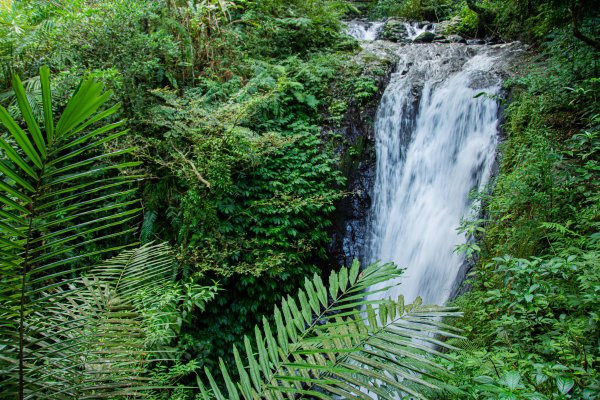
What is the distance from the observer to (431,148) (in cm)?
593

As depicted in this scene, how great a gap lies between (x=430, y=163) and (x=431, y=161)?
0.13 ft

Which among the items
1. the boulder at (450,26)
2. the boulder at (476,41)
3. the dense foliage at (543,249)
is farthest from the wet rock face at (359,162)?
the boulder at (450,26)

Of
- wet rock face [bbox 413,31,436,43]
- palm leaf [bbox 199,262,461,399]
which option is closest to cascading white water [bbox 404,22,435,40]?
wet rock face [bbox 413,31,436,43]

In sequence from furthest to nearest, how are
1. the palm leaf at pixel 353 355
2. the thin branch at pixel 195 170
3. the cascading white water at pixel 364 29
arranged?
the cascading white water at pixel 364 29, the thin branch at pixel 195 170, the palm leaf at pixel 353 355

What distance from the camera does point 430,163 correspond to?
585 cm

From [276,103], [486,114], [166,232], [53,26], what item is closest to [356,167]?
[276,103]

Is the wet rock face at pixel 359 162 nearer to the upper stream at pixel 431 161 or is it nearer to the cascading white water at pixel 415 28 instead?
the upper stream at pixel 431 161

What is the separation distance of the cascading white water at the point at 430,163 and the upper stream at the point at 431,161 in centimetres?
2

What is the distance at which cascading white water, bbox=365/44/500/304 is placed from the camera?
5.06 meters

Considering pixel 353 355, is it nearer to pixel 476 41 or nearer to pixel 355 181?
pixel 355 181

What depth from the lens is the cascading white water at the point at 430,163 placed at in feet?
16.6

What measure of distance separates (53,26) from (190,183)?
305cm

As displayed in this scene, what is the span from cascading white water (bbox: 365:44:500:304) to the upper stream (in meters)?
0.02

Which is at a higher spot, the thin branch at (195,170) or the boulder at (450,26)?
the boulder at (450,26)
